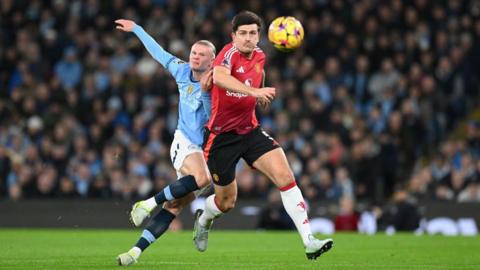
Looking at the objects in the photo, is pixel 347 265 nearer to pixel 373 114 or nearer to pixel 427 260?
pixel 427 260

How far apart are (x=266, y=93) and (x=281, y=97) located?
557 inches

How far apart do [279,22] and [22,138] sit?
12.9 meters

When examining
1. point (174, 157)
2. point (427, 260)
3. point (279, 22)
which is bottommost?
point (427, 260)

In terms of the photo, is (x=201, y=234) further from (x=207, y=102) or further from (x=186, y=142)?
(x=207, y=102)

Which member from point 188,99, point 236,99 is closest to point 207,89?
point 236,99

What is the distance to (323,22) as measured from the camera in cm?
2536

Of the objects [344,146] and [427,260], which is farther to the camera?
[344,146]

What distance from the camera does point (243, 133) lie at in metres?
11.1

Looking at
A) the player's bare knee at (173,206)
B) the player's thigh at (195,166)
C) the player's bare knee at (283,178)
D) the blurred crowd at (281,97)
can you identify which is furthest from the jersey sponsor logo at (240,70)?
the blurred crowd at (281,97)

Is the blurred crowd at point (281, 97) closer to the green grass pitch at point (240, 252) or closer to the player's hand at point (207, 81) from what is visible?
the green grass pitch at point (240, 252)

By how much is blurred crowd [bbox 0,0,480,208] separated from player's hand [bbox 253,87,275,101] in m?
11.6

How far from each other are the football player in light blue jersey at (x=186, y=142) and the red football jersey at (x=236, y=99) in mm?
269

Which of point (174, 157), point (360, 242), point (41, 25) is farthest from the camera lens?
point (41, 25)

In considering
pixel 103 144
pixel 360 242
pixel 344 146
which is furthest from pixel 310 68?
pixel 360 242
